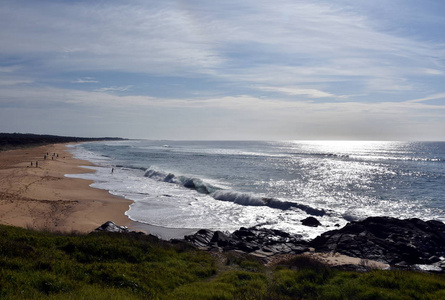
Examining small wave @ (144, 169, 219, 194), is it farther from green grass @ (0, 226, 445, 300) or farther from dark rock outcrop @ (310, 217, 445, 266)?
green grass @ (0, 226, 445, 300)

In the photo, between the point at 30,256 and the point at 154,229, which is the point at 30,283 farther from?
the point at 154,229

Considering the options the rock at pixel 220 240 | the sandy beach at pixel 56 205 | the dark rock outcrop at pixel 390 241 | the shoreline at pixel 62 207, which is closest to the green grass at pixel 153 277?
the rock at pixel 220 240

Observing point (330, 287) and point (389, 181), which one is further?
point (389, 181)

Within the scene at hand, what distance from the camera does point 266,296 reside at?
853 centimetres

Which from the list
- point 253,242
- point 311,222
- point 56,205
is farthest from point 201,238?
point 56,205

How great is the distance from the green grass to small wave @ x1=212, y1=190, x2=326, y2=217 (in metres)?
15.0

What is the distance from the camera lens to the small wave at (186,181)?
3547 centimetres

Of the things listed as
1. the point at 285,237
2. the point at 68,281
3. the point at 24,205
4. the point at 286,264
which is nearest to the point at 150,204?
the point at 24,205

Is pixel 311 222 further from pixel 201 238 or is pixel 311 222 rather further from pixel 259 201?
pixel 201 238

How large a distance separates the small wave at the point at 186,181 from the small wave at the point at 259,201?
287cm

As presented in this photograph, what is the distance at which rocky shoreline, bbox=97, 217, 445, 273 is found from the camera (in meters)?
15.4

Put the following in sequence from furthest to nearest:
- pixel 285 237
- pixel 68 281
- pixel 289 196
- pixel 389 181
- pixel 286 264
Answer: pixel 389 181 < pixel 289 196 < pixel 285 237 < pixel 286 264 < pixel 68 281

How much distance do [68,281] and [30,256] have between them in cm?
217

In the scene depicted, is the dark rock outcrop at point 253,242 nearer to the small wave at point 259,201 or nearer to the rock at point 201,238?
the rock at point 201,238
